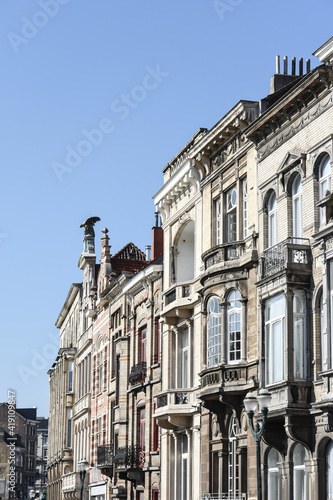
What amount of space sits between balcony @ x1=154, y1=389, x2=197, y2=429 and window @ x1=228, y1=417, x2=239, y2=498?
3781mm

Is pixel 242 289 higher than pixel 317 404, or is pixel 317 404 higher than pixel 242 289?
pixel 242 289

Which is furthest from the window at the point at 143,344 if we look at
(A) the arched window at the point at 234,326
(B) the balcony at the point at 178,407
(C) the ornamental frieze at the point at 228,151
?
(A) the arched window at the point at 234,326

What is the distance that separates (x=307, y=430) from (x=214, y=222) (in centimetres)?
1095

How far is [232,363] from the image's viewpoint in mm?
32219

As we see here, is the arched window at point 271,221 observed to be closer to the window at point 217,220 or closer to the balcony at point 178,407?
the window at point 217,220

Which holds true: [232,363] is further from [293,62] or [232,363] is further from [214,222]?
[293,62]

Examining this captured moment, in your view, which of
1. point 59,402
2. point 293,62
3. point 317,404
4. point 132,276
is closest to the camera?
point 317,404

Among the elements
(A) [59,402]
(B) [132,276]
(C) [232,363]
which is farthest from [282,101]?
(A) [59,402]

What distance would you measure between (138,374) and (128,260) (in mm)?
15640

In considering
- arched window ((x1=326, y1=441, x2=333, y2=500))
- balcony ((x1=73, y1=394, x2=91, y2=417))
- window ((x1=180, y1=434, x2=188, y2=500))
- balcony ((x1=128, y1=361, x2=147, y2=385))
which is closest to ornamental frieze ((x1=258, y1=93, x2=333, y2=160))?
arched window ((x1=326, y1=441, x2=333, y2=500))

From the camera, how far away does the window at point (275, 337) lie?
28.5m

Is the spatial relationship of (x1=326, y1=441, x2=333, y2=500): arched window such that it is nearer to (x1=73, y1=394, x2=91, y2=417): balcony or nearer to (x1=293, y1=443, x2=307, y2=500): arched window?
(x1=293, y1=443, x2=307, y2=500): arched window

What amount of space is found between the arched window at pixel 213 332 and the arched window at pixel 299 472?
554 cm

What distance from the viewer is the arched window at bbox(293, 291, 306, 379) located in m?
27.5
